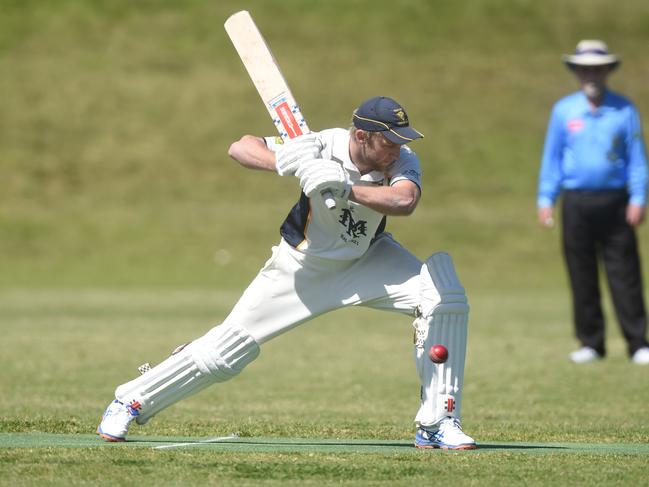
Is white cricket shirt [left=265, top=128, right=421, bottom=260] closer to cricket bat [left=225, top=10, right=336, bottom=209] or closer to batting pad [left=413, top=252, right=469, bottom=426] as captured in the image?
cricket bat [left=225, top=10, right=336, bottom=209]

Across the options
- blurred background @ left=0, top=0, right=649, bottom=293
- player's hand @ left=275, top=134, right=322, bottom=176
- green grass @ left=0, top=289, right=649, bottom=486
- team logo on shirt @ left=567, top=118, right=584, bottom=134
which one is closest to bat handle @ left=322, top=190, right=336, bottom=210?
player's hand @ left=275, top=134, right=322, bottom=176

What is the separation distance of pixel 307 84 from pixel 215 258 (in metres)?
10.1

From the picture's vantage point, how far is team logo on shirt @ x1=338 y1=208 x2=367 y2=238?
6074 millimetres

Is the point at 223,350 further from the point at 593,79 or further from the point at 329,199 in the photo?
the point at 593,79

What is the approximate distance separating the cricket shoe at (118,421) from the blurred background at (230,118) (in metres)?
16.2

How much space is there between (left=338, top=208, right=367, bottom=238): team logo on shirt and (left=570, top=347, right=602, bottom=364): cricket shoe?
5.20 m

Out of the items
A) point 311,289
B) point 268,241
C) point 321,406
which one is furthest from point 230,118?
point 311,289

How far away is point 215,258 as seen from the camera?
2520 centimetres

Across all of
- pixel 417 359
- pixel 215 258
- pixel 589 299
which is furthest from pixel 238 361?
pixel 215 258

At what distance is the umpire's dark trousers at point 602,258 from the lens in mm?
10797

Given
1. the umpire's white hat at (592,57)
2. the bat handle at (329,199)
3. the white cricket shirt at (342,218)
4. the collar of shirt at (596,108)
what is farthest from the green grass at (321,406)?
the umpire's white hat at (592,57)

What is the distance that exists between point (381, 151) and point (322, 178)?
47cm

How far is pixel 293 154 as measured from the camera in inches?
226

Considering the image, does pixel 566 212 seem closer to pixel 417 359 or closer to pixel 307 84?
pixel 417 359
